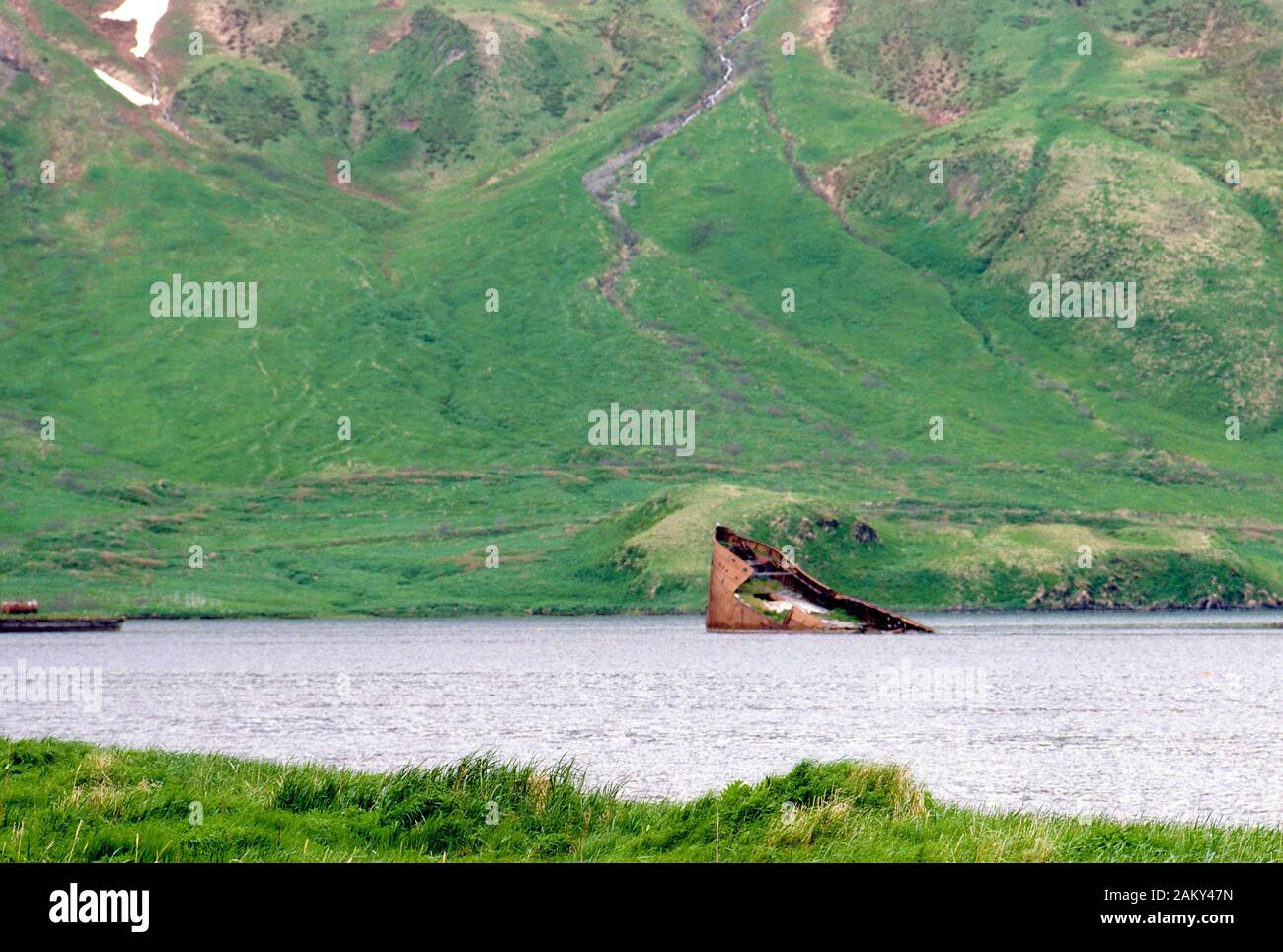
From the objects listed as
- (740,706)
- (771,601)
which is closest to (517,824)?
(740,706)

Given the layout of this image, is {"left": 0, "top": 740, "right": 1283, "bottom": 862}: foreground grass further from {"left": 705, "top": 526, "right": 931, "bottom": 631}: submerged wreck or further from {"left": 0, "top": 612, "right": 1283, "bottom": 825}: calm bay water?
{"left": 705, "top": 526, "right": 931, "bottom": 631}: submerged wreck

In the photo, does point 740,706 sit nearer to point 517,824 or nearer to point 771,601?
point 517,824

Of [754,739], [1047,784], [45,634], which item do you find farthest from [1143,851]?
[45,634]

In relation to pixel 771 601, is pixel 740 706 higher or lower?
lower

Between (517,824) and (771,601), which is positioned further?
(771,601)

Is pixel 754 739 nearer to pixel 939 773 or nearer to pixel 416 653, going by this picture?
pixel 939 773

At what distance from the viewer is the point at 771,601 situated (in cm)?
15888

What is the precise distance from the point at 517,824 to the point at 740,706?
5384 centimetres

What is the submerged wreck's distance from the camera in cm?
15462

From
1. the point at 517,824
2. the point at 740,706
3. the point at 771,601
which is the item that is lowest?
the point at 740,706

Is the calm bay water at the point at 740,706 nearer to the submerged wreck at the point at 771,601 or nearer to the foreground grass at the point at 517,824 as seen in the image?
the submerged wreck at the point at 771,601

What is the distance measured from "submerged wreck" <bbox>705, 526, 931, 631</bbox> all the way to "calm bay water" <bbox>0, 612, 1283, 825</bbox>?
2.23m
